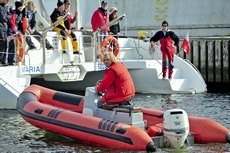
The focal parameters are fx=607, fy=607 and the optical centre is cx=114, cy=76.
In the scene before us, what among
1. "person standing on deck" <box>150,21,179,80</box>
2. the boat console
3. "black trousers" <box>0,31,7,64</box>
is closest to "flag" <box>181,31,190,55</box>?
"person standing on deck" <box>150,21,179,80</box>

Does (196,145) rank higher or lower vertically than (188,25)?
lower

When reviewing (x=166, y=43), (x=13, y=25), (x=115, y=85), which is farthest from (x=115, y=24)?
(x=115, y=85)

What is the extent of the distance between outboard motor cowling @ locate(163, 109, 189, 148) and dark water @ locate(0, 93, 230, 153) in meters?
0.17

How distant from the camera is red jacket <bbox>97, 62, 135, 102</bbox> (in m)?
9.57

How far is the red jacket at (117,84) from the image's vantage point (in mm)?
9570

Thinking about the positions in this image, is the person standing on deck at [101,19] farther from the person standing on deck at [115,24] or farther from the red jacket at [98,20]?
the person standing on deck at [115,24]

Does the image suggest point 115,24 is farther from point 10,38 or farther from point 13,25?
point 10,38

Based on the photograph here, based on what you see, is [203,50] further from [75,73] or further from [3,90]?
[3,90]

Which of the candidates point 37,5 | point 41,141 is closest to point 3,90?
point 41,141

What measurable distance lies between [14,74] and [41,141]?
3.44 metres

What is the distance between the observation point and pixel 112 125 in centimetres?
915

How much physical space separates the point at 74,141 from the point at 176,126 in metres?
1.91

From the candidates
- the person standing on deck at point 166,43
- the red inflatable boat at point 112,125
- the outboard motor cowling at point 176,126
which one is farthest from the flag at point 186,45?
the outboard motor cowling at point 176,126

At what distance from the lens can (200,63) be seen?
1875 cm
